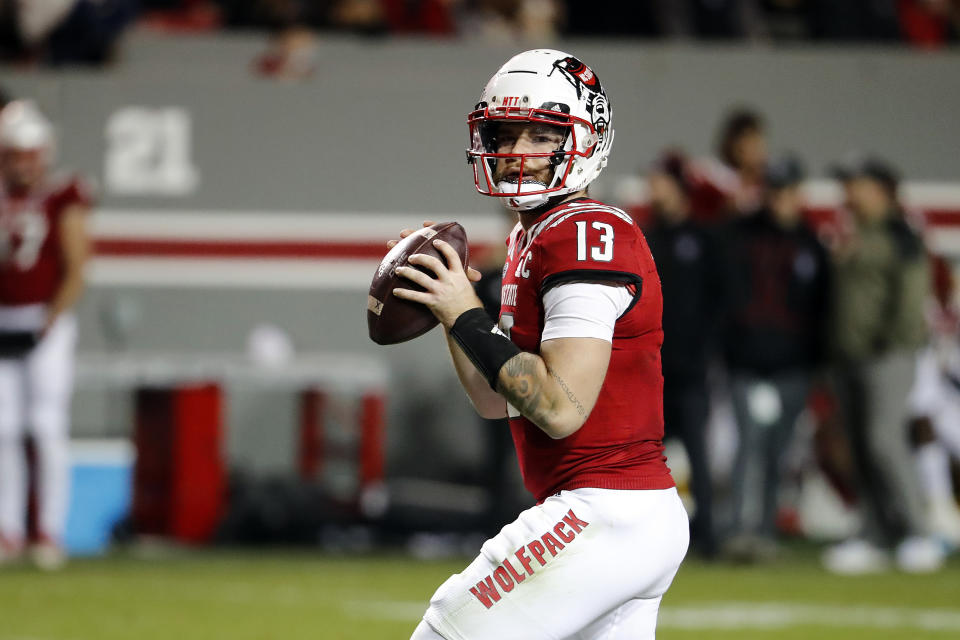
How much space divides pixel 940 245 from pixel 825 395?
136cm

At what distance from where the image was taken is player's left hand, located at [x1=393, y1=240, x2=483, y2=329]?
319 centimetres

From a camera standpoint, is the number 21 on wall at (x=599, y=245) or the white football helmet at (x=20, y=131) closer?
the number 21 on wall at (x=599, y=245)

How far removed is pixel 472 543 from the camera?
9531mm

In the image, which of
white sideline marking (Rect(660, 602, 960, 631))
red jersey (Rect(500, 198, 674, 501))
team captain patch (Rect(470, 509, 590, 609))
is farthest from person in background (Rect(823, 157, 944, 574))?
team captain patch (Rect(470, 509, 590, 609))

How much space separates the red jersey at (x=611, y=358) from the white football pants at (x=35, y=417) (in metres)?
5.60

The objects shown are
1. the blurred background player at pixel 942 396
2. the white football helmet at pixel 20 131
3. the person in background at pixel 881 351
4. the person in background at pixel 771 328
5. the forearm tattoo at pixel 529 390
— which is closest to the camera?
the forearm tattoo at pixel 529 390

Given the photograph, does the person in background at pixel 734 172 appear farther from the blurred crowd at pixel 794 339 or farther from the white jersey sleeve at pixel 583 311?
the white jersey sleeve at pixel 583 311

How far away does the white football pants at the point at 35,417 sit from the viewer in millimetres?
8391

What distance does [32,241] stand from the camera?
859cm

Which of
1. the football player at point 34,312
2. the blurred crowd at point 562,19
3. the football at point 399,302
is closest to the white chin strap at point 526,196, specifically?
the football at point 399,302

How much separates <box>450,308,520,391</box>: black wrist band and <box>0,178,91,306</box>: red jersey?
228 inches

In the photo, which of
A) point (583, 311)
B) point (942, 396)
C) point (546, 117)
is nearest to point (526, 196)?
point (546, 117)

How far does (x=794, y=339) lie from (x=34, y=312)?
4.30m

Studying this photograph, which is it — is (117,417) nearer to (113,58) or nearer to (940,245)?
(113,58)
